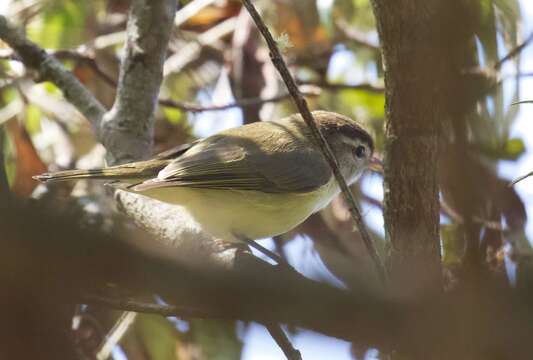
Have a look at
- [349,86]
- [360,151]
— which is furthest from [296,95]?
[349,86]

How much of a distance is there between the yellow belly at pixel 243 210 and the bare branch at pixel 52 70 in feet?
2.38

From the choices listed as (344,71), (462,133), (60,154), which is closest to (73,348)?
(462,133)

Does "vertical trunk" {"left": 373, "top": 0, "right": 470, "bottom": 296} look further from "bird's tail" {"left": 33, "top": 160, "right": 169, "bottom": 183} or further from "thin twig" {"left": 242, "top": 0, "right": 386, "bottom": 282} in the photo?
"bird's tail" {"left": 33, "top": 160, "right": 169, "bottom": 183}

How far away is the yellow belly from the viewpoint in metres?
3.82

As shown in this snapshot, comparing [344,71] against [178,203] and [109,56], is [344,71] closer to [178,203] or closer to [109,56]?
[109,56]

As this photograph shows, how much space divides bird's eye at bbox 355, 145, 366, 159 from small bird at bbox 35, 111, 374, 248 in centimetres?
50

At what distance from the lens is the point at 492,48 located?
120 inches

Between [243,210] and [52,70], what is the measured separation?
1.37 m

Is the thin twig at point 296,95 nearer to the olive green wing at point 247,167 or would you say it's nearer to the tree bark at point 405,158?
the tree bark at point 405,158

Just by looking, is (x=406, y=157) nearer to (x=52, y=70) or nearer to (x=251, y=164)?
(x=251, y=164)

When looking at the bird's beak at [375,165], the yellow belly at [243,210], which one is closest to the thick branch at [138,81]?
the yellow belly at [243,210]

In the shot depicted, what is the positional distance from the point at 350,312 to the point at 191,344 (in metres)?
3.41

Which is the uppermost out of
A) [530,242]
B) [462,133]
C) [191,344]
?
[530,242]

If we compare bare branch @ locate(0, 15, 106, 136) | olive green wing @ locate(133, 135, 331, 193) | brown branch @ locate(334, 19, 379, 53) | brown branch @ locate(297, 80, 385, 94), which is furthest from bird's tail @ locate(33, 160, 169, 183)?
brown branch @ locate(334, 19, 379, 53)
